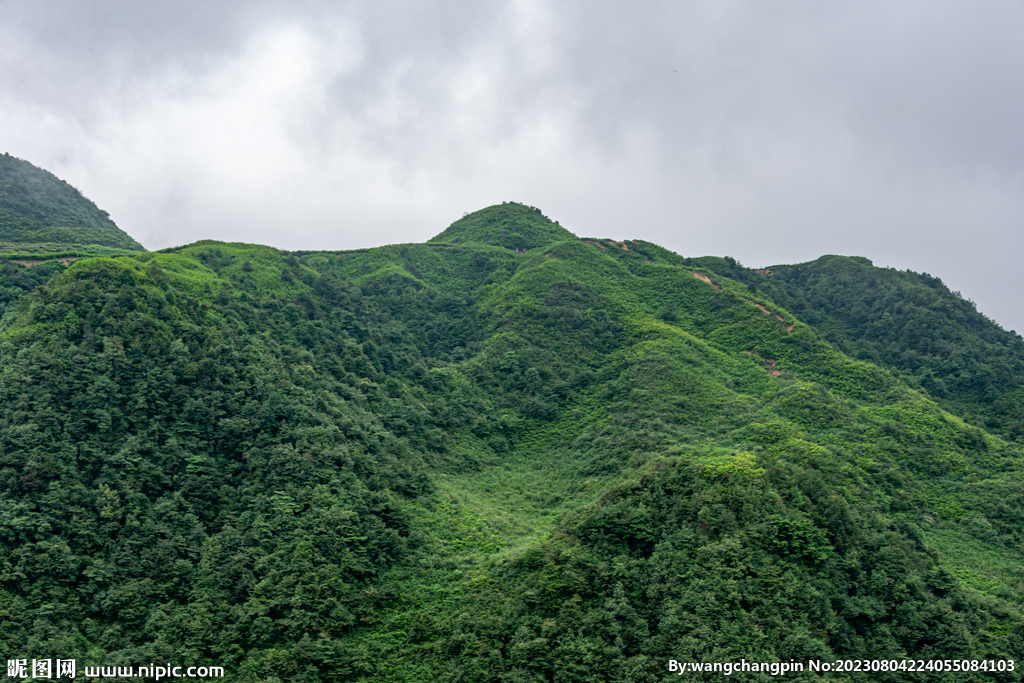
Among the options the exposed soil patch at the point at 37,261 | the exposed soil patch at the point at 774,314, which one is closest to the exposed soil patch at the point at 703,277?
the exposed soil patch at the point at 774,314

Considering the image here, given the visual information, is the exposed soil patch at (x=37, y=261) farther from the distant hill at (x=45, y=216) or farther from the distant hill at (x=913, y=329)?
the distant hill at (x=913, y=329)

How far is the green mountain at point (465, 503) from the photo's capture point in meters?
22.8

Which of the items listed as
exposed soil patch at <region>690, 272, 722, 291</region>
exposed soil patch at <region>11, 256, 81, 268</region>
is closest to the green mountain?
exposed soil patch at <region>690, 272, 722, 291</region>

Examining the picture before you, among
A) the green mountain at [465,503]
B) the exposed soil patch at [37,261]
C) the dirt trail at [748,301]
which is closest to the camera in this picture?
the green mountain at [465,503]

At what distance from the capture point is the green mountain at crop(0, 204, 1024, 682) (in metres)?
22.8

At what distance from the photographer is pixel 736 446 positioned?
32781mm

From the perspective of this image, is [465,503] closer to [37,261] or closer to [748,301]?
[748,301]

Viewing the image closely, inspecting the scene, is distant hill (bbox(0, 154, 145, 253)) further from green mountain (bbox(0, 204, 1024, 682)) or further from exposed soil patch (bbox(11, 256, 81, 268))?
green mountain (bbox(0, 204, 1024, 682))

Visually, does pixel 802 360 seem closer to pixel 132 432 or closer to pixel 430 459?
pixel 430 459

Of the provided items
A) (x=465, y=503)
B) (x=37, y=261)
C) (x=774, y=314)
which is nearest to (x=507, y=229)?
(x=774, y=314)

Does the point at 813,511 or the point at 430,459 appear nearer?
the point at 813,511

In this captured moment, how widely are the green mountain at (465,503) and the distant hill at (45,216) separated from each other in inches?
1251

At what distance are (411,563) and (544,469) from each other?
14.0 meters

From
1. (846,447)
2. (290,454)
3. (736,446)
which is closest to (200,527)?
(290,454)
